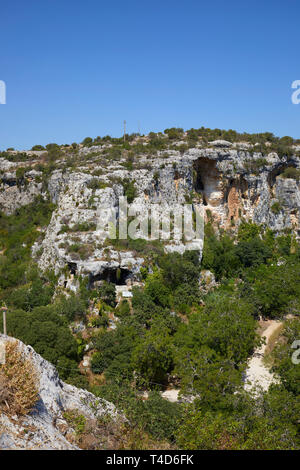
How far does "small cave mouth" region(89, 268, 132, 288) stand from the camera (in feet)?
88.2

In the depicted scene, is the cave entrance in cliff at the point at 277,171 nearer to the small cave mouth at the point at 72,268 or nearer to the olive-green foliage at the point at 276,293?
the olive-green foliage at the point at 276,293

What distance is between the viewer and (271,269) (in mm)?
34031

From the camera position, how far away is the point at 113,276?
28.4 m

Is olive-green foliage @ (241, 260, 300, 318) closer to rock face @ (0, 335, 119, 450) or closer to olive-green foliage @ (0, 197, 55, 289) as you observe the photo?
rock face @ (0, 335, 119, 450)

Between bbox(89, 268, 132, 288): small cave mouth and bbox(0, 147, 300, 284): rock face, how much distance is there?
0.26 feet

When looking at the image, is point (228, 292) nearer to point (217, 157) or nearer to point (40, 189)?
point (217, 157)

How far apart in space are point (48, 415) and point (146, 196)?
29.4 metres

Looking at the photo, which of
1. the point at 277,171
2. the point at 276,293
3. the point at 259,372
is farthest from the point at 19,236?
the point at 277,171

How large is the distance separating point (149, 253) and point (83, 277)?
6.27m

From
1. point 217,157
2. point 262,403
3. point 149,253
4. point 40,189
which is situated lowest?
point 262,403

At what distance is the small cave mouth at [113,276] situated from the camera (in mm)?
26878
